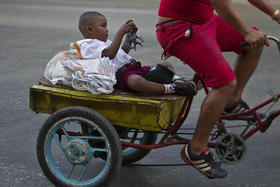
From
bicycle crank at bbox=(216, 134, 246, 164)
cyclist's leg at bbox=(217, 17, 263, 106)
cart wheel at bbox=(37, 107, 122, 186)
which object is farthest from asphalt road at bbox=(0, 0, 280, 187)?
cyclist's leg at bbox=(217, 17, 263, 106)

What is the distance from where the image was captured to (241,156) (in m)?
3.35

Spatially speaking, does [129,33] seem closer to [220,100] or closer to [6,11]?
[220,100]

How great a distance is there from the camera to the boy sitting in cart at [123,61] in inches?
134

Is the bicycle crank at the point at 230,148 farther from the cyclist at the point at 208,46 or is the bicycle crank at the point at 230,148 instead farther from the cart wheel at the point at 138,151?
the cart wheel at the point at 138,151

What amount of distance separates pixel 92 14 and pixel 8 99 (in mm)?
2461

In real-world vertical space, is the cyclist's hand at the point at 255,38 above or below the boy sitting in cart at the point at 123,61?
above

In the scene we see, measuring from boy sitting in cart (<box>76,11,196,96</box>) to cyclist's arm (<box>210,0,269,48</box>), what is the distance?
0.57 meters

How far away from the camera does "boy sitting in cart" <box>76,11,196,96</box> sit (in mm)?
3408

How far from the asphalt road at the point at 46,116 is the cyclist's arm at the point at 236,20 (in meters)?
1.23

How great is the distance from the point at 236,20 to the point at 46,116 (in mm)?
2848

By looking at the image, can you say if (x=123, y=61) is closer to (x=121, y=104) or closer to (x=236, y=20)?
(x=121, y=104)

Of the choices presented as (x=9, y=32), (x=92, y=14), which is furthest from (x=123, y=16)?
(x=92, y=14)

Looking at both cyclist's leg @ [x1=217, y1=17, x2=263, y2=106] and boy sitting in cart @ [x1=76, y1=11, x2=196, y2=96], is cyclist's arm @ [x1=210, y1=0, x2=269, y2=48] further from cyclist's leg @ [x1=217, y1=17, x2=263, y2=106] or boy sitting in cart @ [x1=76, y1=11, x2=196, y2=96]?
boy sitting in cart @ [x1=76, y1=11, x2=196, y2=96]

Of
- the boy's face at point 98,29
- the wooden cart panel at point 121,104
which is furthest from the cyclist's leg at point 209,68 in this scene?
the boy's face at point 98,29
